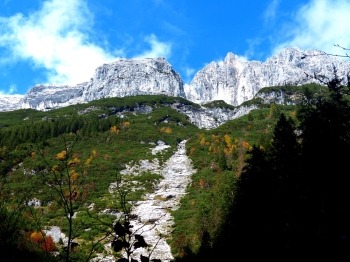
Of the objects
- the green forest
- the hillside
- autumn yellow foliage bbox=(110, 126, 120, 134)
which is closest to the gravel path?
the hillside

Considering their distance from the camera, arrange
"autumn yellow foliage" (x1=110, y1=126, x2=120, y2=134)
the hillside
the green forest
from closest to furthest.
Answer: the green forest, the hillside, "autumn yellow foliage" (x1=110, y1=126, x2=120, y2=134)

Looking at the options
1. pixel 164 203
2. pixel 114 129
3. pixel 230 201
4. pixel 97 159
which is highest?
pixel 114 129

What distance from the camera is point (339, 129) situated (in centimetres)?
2248

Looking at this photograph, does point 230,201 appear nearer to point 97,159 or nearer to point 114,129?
point 97,159

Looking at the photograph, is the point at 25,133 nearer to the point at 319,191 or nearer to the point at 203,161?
the point at 203,161

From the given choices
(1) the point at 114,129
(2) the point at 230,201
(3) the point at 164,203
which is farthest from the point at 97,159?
(2) the point at 230,201

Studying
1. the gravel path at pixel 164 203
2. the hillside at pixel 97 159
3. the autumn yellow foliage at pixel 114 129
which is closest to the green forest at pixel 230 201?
the hillside at pixel 97 159

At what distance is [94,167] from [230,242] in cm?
4154

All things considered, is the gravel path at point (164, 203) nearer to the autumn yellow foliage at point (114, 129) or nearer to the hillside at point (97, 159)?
the hillside at point (97, 159)

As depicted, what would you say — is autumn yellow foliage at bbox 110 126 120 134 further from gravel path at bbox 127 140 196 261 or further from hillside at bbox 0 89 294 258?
gravel path at bbox 127 140 196 261

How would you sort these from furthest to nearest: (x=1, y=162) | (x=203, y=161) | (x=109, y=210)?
(x=203, y=161) → (x=1, y=162) → (x=109, y=210)

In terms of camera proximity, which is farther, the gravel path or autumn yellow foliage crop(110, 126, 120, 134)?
autumn yellow foliage crop(110, 126, 120, 134)

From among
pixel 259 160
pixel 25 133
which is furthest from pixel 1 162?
pixel 259 160

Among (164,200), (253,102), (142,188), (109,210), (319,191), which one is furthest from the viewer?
(253,102)
